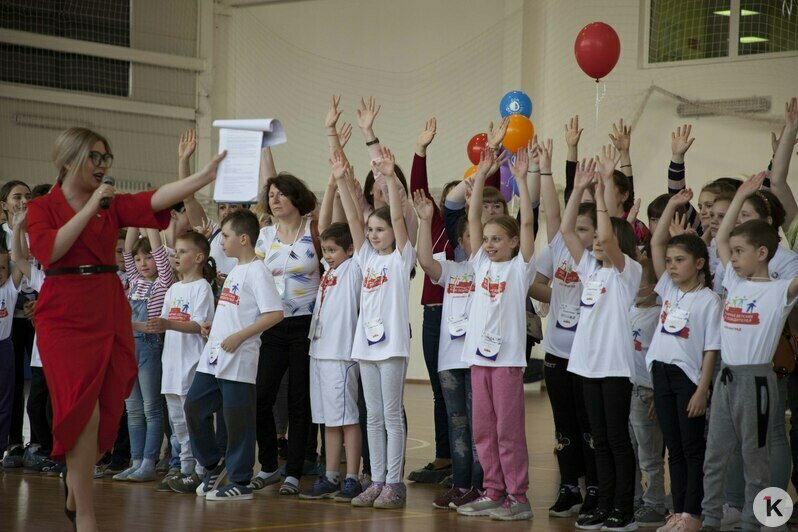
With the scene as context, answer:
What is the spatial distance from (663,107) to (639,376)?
23.6 ft

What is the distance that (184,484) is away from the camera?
5145 mm

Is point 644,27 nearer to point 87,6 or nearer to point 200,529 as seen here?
point 87,6

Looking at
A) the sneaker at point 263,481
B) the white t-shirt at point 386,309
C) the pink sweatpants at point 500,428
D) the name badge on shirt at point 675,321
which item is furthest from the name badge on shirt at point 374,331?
the name badge on shirt at point 675,321

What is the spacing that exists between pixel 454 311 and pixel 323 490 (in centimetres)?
112

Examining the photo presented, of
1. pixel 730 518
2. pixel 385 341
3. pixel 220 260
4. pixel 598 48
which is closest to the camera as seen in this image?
pixel 730 518

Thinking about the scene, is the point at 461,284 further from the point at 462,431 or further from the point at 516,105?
the point at 516,105

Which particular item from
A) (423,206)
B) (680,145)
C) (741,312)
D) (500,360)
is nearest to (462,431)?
(500,360)

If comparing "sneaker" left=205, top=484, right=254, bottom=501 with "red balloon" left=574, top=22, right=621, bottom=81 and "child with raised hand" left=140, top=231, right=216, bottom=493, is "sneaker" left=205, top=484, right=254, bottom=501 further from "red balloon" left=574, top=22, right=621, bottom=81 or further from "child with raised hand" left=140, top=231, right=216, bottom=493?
"red balloon" left=574, top=22, right=621, bottom=81

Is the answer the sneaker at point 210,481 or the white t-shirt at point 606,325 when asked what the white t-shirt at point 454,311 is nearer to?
the white t-shirt at point 606,325

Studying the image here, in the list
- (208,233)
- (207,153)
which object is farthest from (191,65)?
(208,233)

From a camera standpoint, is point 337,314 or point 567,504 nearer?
point 567,504

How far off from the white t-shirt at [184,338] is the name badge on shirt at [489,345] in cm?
167

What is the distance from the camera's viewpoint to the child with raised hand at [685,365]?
13.6ft

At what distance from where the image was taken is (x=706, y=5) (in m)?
10.9
